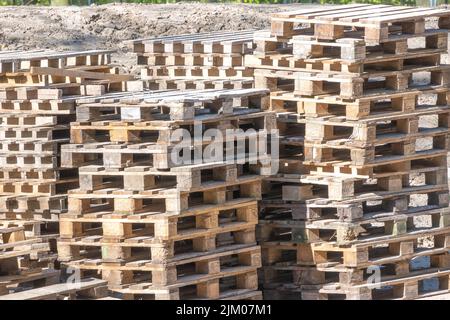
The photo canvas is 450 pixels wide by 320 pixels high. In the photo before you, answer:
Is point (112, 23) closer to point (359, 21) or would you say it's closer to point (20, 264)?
point (359, 21)

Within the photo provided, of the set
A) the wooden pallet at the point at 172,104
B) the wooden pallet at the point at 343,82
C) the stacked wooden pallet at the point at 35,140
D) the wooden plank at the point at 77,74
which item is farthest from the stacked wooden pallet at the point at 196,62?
the stacked wooden pallet at the point at 35,140

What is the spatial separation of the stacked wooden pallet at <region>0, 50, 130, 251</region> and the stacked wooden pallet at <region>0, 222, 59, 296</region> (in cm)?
80

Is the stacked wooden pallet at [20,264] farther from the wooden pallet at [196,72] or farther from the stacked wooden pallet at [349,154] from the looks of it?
the wooden pallet at [196,72]

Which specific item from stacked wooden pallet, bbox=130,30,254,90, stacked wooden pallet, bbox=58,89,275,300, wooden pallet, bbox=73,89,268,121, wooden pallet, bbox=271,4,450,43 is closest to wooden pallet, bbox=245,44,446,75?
wooden pallet, bbox=271,4,450,43

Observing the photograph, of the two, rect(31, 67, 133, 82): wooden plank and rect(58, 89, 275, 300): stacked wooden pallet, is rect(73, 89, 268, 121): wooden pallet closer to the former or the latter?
rect(58, 89, 275, 300): stacked wooden pallet

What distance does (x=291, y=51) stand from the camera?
13.4 m

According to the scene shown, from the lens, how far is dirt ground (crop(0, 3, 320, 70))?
23.4 meters

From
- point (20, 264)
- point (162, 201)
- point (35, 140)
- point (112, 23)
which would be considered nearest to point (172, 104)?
point (162, 201)

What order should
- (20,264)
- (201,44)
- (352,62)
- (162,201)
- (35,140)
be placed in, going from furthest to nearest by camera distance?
(201,44) < (35,140) < (352,62) < (162,201) < (20,264)

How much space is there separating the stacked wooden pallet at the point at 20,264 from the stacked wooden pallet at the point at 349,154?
7.62ft

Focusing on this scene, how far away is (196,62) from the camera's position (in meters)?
14.4

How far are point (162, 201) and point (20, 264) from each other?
4.69ft

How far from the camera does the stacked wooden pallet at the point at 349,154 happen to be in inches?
498

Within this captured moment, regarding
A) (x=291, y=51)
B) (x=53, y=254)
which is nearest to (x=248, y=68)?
(x=291, y=51)
